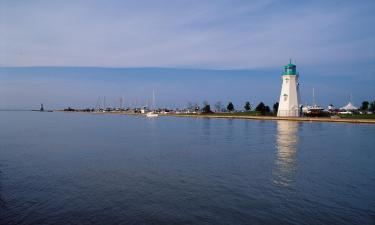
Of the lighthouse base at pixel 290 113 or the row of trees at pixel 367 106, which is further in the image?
the row of trees at pixel 367 106

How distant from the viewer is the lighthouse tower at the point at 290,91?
76375 millimetres

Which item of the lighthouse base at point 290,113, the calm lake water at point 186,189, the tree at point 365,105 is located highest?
the tree at point 365,105

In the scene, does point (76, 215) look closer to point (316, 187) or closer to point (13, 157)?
point (316, 187)

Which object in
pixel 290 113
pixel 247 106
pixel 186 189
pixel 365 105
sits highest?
pixel 247 106

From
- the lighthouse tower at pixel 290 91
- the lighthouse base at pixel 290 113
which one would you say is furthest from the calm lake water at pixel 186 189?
the lighthouse base at pixel 290 113

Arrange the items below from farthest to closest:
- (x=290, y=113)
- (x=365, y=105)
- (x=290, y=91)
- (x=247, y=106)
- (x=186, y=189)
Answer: (x=247, y=106) → (x=365, y=105) → (x=290, y=113) → (x=290, y=91) → (x=186, y=189)

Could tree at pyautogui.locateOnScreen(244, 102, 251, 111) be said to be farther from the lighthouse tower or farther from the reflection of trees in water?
the reflection of trees in water

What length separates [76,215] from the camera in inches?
452

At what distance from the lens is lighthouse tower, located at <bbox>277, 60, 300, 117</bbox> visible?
7638 centimetres

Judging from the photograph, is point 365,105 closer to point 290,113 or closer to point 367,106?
point 367,106

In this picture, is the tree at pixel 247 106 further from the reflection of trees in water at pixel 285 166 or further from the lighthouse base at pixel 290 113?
the reflection of trees in water at pixel 285 166

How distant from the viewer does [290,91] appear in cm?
7619

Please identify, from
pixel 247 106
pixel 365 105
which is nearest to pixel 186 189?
pixel 365 105

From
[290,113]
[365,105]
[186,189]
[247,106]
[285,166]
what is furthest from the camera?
[247,106]
